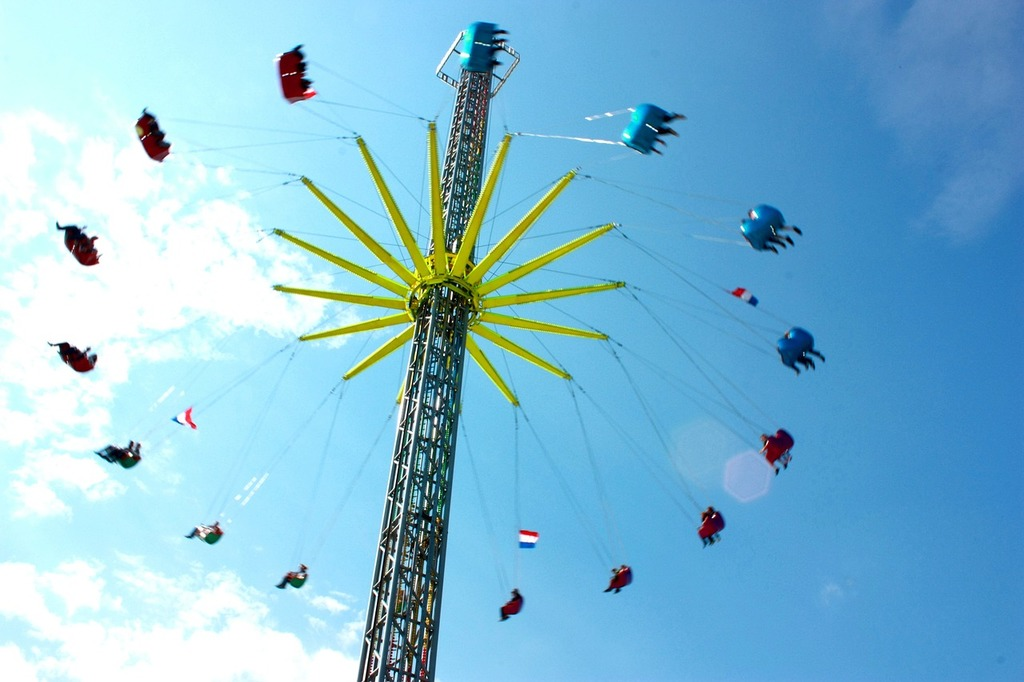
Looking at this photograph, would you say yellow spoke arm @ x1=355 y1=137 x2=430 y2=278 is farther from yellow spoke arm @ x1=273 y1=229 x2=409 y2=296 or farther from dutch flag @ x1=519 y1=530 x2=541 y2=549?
dutch flag @ x1=519 y1=530 x2=541 y2=549

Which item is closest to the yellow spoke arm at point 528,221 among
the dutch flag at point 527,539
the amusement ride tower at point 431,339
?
the amusement ride tower at point 431,339

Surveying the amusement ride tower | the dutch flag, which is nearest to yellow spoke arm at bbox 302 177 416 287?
the amusement ride tower

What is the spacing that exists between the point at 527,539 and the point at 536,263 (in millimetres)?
7294

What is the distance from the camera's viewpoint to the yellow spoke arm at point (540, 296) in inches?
838

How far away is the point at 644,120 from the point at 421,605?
11969mm

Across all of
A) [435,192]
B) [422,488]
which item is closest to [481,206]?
[435,192]

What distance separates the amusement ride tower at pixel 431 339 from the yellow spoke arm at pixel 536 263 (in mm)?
27

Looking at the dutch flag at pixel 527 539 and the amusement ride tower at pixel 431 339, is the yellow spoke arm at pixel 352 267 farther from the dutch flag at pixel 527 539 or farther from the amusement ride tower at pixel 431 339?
the dutch flag at pixel 527 539

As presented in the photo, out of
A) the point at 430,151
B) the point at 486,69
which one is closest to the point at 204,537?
the point at 430,151

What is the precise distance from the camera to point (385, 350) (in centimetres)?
2262

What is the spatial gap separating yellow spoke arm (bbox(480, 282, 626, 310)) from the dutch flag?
602 cm

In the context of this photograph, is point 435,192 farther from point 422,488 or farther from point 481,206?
point 422,488

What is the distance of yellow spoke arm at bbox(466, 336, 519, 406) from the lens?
22.8 metres

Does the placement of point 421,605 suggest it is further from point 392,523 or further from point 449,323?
point 449,323
